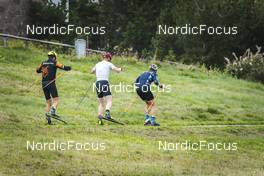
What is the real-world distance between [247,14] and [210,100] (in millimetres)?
20899

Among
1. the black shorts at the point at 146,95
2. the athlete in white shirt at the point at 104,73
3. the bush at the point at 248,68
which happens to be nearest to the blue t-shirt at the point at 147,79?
the black shorts at the point at 146,95

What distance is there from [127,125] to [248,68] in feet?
83.7

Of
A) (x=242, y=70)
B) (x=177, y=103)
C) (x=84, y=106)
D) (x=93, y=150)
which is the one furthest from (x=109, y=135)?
(x=242, y=70)

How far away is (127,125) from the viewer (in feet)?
84.7

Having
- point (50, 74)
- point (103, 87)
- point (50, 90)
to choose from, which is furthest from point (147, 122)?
point (50, 74)

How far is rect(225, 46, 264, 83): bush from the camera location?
4912 cm

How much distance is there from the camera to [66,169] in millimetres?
18406

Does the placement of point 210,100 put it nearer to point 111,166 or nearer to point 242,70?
point 242,70

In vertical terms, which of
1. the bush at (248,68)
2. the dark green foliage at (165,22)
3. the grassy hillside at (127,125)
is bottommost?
the grassy hillside at (127,125)

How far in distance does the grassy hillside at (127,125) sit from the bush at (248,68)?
21.9ft

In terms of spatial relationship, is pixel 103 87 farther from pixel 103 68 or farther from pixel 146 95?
pixel 146 95

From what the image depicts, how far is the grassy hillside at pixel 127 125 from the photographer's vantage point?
19453mm

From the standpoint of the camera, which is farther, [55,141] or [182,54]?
[182,54]

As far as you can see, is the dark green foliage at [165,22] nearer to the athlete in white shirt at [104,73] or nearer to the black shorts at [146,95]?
the black shorts at [146,95]
